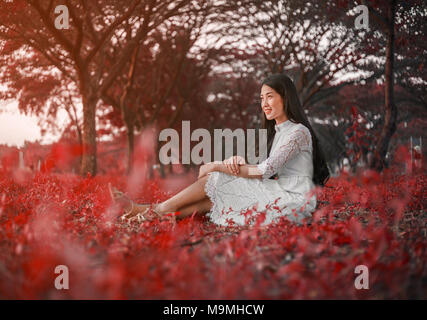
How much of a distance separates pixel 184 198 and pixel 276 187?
1010 mm

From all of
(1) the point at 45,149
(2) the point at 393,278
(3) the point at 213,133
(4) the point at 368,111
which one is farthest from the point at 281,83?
(1) the point at 45,149

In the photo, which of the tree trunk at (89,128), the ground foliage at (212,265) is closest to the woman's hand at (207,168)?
the ground foliage at (212,265)

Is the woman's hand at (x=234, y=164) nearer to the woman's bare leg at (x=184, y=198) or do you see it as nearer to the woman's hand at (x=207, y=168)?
the woman's hand at (x=207, y=168)

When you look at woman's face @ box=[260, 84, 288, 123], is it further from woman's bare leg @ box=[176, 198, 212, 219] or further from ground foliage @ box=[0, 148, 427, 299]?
ground foliage @ box=[0, 148, 427, 299]

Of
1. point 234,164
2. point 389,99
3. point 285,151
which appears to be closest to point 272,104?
point 285,151

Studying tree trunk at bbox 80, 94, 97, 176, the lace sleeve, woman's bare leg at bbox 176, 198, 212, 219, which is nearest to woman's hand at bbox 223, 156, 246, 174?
the lace sleeve

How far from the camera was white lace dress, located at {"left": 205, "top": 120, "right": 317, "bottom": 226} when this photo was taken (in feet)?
12.0

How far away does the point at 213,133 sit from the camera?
765 inches

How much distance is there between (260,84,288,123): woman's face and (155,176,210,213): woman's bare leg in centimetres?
100

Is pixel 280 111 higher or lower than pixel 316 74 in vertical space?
lower

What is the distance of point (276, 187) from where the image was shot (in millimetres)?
A: 3873

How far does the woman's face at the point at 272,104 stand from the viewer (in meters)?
3.80

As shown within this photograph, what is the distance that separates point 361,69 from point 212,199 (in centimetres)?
1131
